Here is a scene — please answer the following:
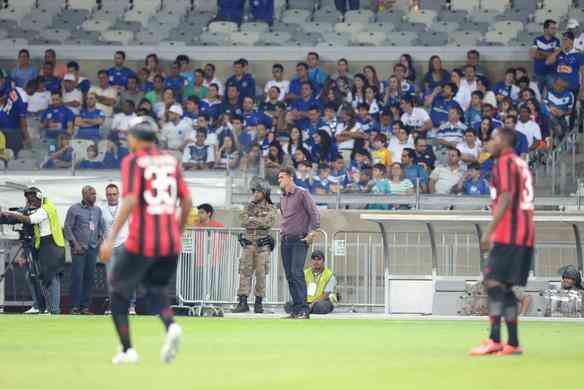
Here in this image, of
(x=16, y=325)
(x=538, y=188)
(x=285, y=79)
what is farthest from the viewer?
(x=285, y=79)

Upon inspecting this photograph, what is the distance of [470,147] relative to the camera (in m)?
24.3

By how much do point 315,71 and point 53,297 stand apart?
361 inches

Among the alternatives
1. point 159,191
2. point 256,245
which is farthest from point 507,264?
point 256,245

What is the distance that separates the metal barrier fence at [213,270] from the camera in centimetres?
2102

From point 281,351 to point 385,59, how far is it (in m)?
18.0

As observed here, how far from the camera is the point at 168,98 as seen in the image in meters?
26.5

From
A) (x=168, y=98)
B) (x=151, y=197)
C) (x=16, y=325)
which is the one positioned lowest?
(x=16, y=325)

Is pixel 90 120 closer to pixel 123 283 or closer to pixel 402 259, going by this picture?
pixel 402 259

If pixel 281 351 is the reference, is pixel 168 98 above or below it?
above

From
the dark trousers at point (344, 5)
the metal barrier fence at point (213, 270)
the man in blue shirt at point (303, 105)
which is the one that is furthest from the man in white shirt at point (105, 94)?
the metal barrier fence at point (213, 270)

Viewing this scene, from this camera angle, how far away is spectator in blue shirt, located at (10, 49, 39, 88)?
2830 cm

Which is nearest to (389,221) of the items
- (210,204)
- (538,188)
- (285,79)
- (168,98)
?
(210,204)

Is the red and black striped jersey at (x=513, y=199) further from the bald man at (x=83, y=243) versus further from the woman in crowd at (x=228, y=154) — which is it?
the woman in crowd at (x=228, y=154)

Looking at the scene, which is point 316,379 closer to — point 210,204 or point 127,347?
point 127,347
